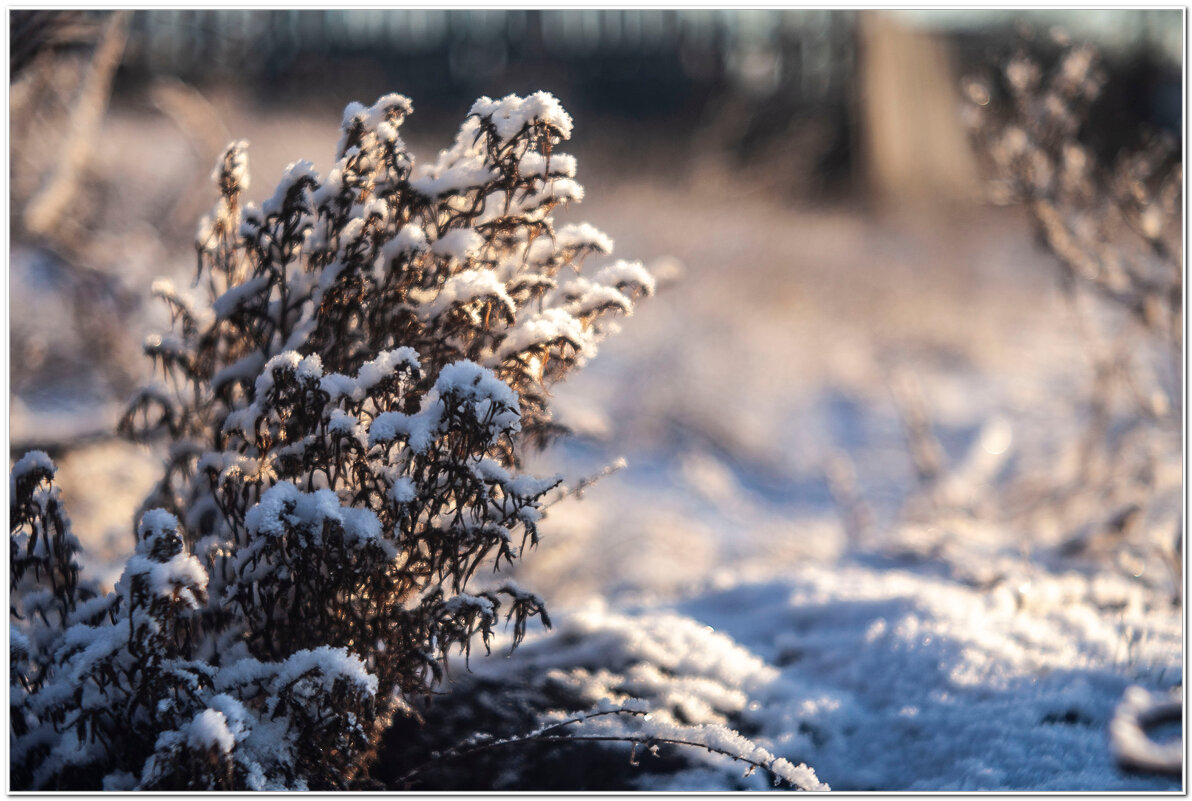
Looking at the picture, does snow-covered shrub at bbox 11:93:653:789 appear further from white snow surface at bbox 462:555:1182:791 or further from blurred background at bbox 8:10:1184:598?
white snow surface at bbox 462:555:1182:791

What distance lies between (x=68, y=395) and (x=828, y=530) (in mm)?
4932

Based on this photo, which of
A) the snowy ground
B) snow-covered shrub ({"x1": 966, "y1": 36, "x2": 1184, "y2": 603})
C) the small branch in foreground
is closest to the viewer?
the small branch in foreground

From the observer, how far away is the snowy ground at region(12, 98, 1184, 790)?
212 cm

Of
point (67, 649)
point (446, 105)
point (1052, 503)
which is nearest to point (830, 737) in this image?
point (67, 649)

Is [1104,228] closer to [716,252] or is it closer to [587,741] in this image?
[587,741]

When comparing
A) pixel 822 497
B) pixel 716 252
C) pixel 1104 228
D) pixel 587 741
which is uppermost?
pixel 716 252

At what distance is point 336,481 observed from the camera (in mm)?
1735

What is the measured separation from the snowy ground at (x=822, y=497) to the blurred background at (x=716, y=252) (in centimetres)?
4

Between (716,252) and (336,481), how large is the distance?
24.4 feet

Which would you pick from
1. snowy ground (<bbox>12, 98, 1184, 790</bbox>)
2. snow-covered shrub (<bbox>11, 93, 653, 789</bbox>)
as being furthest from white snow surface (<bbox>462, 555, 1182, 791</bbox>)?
snow-covered shrub (<bbox>11, 93, 653, 789</bbox>)

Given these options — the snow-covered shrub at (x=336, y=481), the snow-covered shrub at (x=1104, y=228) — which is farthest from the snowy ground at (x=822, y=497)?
the snow-covered shrub at (x=336, y=481)

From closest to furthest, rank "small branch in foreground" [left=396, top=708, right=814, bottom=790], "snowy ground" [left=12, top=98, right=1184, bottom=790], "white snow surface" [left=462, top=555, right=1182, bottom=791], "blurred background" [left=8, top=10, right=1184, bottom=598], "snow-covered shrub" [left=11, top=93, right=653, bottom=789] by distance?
"snow-covered shrub" [left=11, top=93, right=653, bottom=789]
"small branch in foreground" [left=396, top=708, right=814, bottom=790]
"white snow surface" [left=462, top=555, right=1182, bottom=791]
"snowy ground" [left=12, top=98, right=1184, bottom=790]
"blurred background" [left=8, top=10, right=1184, bottom=598]

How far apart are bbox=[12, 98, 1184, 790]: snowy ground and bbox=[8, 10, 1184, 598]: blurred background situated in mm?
40

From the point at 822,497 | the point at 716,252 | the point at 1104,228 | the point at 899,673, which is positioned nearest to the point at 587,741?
the point at 899,673
